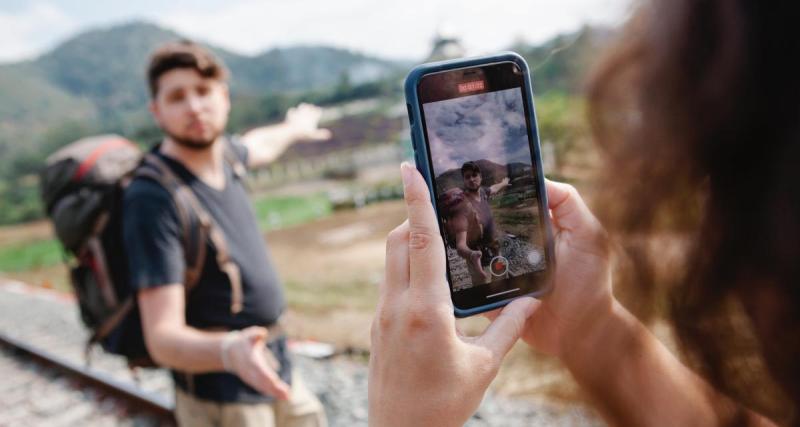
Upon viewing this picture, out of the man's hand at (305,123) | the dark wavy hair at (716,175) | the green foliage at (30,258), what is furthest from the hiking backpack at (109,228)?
the green foliage at (30,258)

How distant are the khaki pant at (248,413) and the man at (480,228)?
1788mm

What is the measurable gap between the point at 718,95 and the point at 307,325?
7.30m

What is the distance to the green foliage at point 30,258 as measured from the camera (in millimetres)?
17312

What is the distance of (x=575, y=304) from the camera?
4.41 ft

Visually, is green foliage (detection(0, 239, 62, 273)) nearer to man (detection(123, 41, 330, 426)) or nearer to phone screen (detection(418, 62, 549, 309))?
man (detection(123, 41, 330, 426))

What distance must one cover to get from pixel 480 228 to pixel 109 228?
222 centimetres

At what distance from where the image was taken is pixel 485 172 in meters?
1.33

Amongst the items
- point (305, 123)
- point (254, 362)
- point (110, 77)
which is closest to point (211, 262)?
point (254, 362)

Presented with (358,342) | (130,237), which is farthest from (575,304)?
(358,342)

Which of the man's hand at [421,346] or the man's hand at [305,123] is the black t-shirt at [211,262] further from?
A: the man's hand at [421,346]

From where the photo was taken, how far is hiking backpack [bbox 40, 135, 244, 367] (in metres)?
2.62

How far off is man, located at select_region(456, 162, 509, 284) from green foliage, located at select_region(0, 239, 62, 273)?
17039mm

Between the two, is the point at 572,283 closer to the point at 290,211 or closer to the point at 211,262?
the point at 211,262

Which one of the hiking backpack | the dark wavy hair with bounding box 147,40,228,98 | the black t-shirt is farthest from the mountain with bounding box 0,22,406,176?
the black t-shirt
